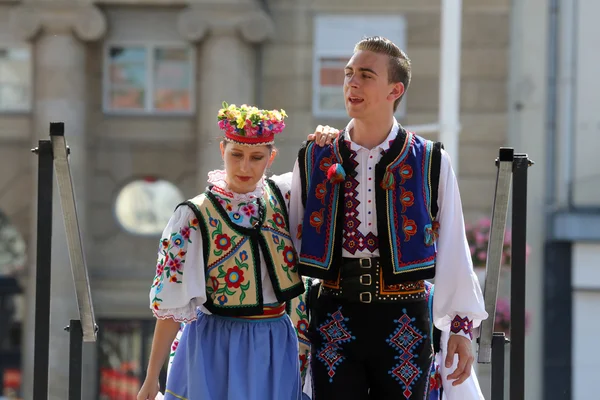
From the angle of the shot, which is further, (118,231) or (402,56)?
(118,231)

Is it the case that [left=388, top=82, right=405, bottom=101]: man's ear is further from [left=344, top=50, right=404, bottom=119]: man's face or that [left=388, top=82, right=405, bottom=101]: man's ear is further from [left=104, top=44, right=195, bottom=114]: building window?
[left=104, top=44, right=195, bottom=114]: building window

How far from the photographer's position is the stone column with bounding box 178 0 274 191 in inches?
418

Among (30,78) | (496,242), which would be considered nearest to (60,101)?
(30,78)

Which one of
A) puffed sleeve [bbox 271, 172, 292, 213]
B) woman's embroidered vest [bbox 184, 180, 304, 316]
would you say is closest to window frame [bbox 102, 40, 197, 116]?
puffed sleeve [bbox 271, 172, 292, 213]

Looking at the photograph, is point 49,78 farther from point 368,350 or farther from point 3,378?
point 368,350

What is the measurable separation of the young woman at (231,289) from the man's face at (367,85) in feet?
0.89

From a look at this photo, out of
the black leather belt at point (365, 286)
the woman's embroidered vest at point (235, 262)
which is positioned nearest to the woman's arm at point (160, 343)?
the woman's embroidered vest at point (235, 262)

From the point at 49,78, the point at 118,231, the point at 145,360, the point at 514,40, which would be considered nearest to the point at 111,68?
the point at 49,78

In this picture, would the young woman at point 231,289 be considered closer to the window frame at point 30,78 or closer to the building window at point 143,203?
the building window at point 143,203

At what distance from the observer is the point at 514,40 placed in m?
10.7

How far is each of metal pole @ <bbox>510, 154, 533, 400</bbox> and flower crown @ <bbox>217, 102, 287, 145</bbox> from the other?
2.65ft

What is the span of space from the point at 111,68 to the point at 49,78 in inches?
27.0

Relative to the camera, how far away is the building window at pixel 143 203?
1124cm

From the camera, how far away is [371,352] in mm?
3271
